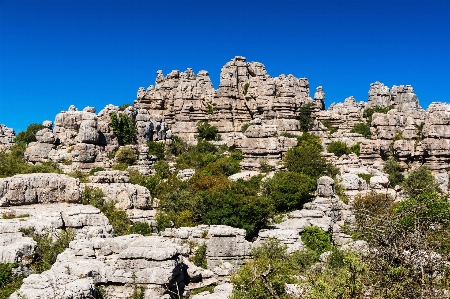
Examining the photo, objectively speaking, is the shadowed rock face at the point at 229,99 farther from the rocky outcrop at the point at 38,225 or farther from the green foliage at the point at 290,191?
the rocky outcrop at the point at 38,225

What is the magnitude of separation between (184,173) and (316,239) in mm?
17457

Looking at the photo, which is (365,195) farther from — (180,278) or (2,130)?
(2,130)

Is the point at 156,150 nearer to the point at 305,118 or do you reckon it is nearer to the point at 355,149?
the point at 305,118

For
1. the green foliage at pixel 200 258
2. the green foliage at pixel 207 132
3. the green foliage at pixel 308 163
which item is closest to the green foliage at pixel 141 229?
the green foliage at pixel 200 258

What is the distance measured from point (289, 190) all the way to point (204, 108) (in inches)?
1232

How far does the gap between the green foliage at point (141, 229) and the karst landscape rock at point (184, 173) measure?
0.74 feet

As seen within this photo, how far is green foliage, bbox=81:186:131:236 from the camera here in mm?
19877

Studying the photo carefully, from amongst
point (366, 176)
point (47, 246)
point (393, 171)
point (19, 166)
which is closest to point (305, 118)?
point (393, 171)

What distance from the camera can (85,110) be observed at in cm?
4369

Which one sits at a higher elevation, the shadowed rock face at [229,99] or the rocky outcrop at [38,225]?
the shadowed rock face at [229,99]

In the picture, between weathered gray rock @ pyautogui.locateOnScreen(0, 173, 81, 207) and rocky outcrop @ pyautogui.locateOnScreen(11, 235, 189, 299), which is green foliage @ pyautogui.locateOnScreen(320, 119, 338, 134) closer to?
weathered gray rock @ pyautogui.locateOnScreen(0, 173, 81, 207)

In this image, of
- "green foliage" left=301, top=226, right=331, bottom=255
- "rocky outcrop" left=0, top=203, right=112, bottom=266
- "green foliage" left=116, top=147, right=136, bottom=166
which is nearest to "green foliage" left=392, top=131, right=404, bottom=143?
"green foliage" left=301, top=226, right=331, bottom=255

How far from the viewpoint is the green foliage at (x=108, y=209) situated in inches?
783

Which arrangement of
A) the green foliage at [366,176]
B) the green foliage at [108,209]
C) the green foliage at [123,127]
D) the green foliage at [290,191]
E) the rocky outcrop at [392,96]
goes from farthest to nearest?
the rocky outcrop at [392,96] → the green foliage at [123,127] → the green foliage at [366,176] → the green foliage at [290,191] → the green foliage at [108,209]
